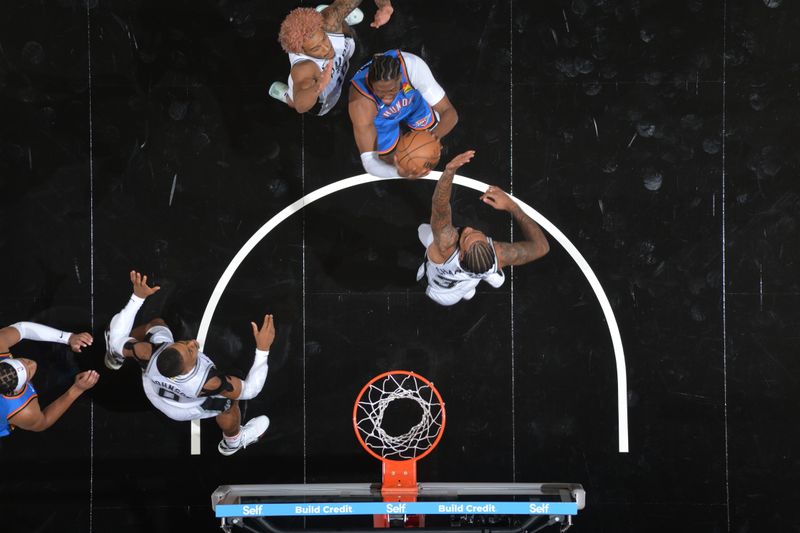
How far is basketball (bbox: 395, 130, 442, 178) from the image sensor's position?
6133mm

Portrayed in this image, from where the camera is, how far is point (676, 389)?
689 centimetres

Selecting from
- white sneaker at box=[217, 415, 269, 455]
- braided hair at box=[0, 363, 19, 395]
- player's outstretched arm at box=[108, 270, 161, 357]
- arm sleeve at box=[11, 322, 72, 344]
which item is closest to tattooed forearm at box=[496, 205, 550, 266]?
white sneaker at box=[217, 415, 269, 455]

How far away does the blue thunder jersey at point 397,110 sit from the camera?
638 cm

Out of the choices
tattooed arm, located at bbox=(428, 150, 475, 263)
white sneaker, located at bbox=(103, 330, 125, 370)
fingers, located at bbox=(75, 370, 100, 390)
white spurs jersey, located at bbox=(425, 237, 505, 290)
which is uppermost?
tattooed arm, located at bbox=(428, 150, 475, 263)

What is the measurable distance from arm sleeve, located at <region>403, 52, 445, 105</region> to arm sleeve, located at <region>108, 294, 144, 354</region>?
3227 mm

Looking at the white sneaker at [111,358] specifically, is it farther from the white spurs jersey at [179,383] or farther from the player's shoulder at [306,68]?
the player's shoulder at [306,68]

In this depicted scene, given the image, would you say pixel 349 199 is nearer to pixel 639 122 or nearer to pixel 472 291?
pixel 472 291

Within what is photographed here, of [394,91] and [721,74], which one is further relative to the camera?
[721,74]

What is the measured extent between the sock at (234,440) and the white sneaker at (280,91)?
3169 mm

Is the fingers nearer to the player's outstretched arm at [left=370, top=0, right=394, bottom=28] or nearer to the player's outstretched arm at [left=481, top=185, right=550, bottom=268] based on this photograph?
the player's outstretched arm at [left=481, top=185, right=550, bottom=268]

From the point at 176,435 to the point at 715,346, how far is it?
531cm

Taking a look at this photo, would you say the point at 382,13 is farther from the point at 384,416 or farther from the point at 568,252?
the point at 384,416

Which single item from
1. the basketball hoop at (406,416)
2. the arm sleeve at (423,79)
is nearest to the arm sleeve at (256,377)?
the basketball hoop at (406,416)

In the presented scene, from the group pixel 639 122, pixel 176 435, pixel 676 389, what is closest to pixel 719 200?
pixel 639 122
